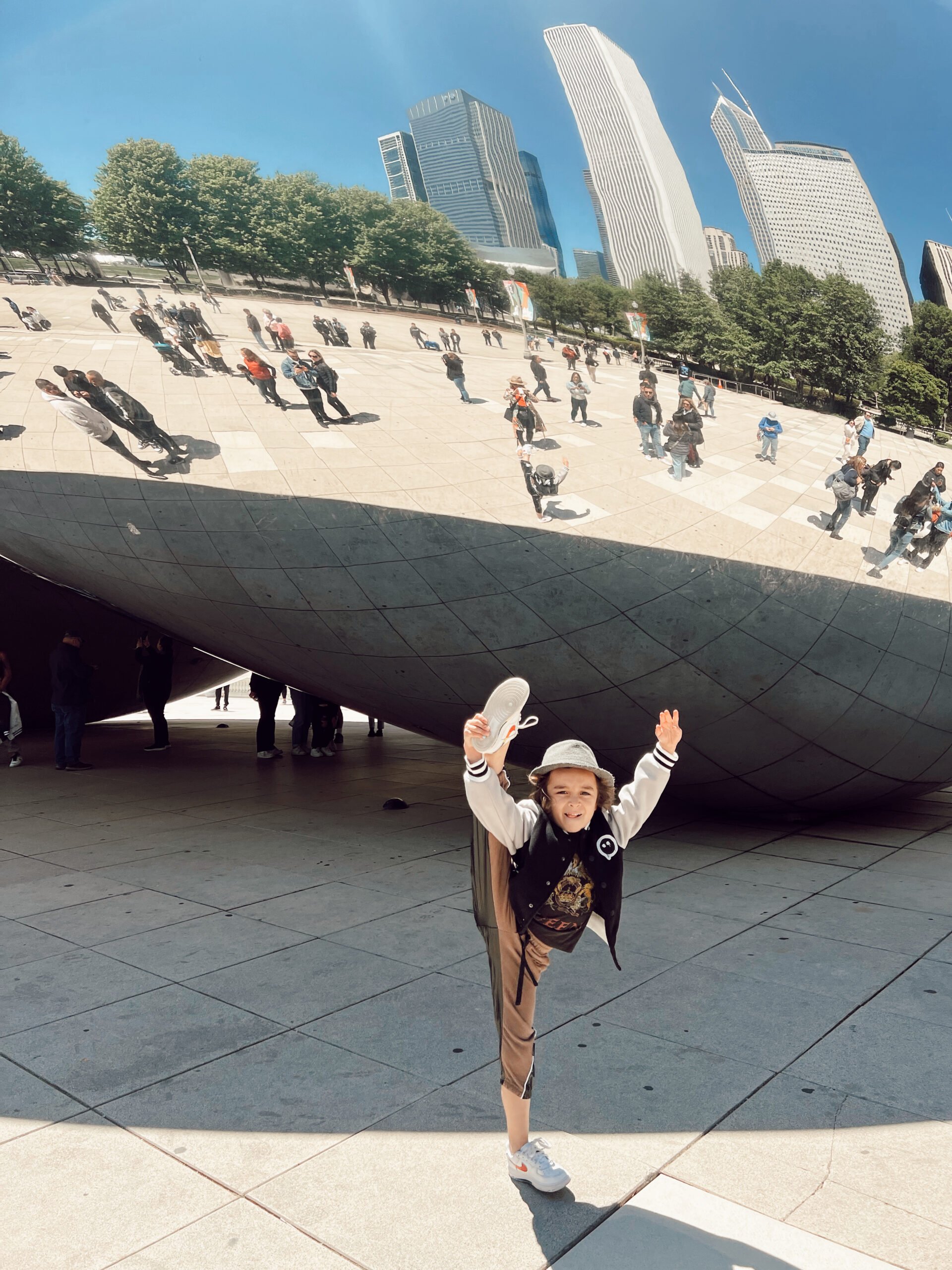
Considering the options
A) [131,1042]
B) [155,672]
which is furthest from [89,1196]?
A: [155,672]

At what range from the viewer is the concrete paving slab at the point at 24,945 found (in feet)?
14.0

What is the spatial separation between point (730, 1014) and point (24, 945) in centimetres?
329

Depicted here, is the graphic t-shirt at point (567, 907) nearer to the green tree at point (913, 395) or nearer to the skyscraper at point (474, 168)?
the skyscraper at point (474, 168)

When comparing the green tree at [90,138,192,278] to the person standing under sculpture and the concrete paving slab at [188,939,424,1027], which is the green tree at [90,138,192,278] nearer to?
the person standing under sculpture

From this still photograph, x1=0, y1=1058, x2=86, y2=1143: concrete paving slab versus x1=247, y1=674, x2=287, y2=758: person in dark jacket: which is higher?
x1=0, y1=1058, x2=86, y2=1143: concrete paving slab

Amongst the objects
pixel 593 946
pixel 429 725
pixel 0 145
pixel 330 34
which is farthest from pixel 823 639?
pixel 0 145

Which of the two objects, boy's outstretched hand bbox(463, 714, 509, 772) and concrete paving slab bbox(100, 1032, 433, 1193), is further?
concrete paving slab bbox(100, 1032, 433, 1193)

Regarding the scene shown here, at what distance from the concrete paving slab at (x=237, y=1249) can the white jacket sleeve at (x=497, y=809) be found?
3.66 ft

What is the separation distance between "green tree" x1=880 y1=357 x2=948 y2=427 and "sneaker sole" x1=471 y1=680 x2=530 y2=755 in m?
4.35

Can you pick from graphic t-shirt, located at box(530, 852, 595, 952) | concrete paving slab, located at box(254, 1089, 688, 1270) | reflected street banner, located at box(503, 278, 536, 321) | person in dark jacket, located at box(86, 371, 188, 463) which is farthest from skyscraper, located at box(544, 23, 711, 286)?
concrete paving slab, located at box(254, 1089, 688, 1270)

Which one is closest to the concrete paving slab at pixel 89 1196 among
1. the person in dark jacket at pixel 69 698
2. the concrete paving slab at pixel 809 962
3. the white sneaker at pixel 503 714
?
the white sneaker at pixel 503 714

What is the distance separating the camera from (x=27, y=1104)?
9.86ft

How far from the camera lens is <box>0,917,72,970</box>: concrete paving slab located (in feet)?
14.0

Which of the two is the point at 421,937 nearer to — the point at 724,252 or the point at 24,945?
the point at 24,945
